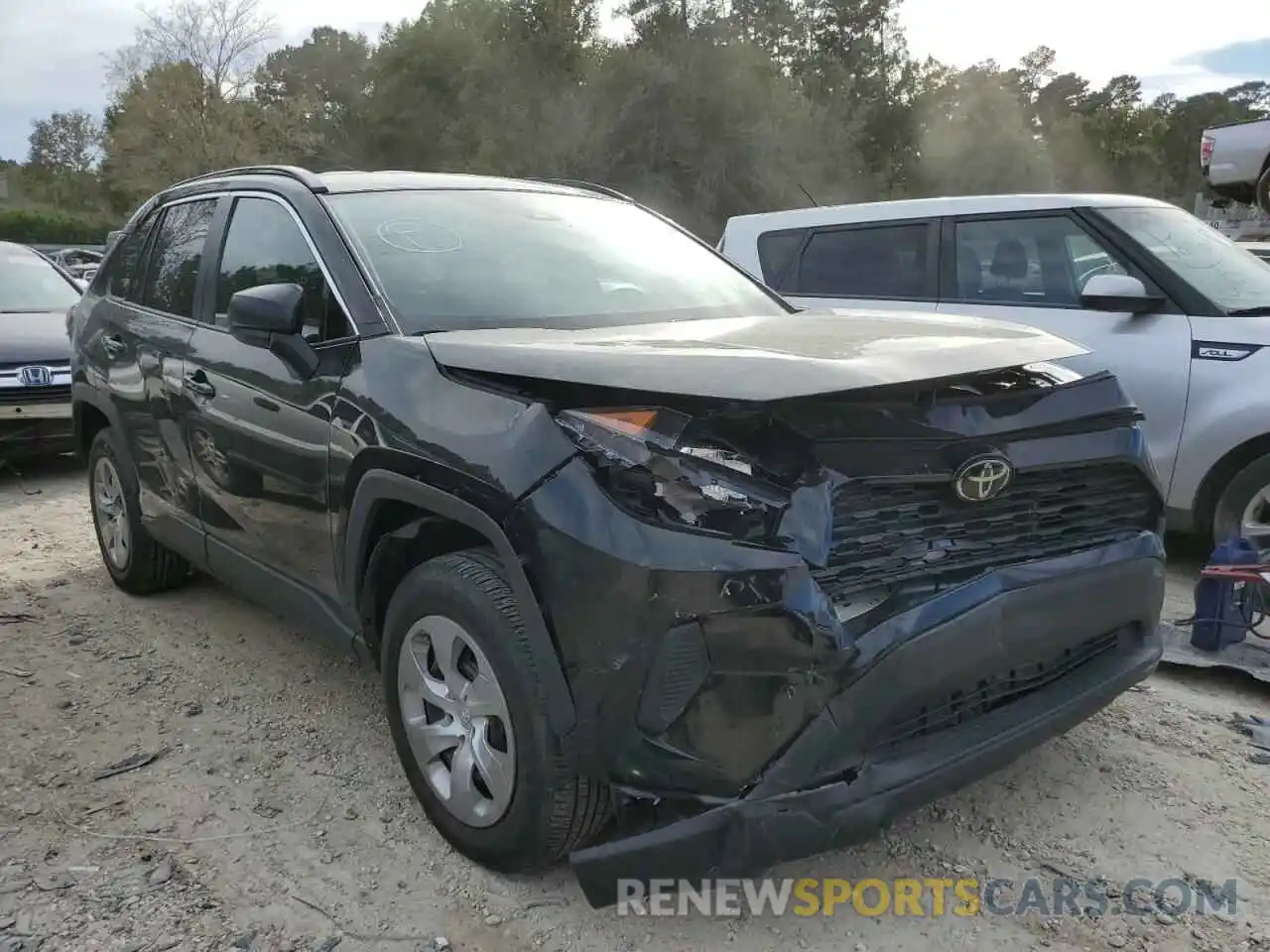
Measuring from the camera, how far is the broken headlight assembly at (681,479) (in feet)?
6.85

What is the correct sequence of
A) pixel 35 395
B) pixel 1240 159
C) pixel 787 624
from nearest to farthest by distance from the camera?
pixel 787 624, pixel 35 395, pixel 1240 159

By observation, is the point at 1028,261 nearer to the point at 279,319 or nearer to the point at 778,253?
the point at 778,253

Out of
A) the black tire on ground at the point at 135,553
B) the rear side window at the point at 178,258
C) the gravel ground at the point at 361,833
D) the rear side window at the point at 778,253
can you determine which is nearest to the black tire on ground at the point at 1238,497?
the gravel ground at the point at 361,833

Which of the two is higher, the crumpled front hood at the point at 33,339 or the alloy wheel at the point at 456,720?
the crumpled front hood at the point at 33,339

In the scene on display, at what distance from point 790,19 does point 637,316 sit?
130ft

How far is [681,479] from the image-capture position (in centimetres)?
211

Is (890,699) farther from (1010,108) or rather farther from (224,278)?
(1010,108)

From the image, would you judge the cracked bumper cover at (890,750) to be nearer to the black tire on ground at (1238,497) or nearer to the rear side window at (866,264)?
the black tire on ground at (1238,497)

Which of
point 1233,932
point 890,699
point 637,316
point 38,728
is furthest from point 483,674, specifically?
point 38,728

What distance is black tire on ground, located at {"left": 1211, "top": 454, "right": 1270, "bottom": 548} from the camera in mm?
4348

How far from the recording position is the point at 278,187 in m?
3.49

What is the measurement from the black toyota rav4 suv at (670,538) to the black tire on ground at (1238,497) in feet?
6.70

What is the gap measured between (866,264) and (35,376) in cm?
570

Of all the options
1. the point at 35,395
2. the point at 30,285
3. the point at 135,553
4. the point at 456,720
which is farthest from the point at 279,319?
the point at 30,285
